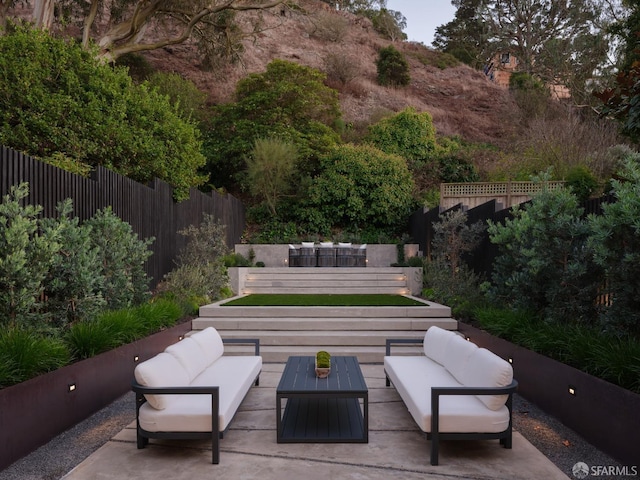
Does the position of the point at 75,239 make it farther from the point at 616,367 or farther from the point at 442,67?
the point at 442,67

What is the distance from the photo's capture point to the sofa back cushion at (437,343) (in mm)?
Result: 4951

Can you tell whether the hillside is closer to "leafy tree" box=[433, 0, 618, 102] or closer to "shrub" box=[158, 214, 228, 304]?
"leafy tree" box=[433, 0, 618, 102]

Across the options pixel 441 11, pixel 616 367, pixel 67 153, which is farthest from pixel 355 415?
pixel 441 11

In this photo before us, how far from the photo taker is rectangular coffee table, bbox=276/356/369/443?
3889 millimetres

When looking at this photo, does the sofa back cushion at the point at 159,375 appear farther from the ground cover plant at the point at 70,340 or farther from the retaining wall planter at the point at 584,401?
the retaining wall planter at the point at 584,401

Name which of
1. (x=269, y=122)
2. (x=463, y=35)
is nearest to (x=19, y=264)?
(x=269, y=122)

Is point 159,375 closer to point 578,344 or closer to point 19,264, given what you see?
point 19,264

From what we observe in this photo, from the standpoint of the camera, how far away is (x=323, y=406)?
4.76 m

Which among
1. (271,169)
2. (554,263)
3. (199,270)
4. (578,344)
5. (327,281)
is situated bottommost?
(327,281)

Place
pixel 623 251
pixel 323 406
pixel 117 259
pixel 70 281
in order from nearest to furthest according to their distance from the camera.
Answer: pixel 623 251 < pixel 323 406 < pixel 70 281 < pixel 117 259

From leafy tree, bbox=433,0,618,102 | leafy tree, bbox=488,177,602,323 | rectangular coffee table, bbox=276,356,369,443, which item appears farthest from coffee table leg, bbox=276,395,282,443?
leafy tree, bbox=433,0,618,102

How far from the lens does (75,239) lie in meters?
5.45
